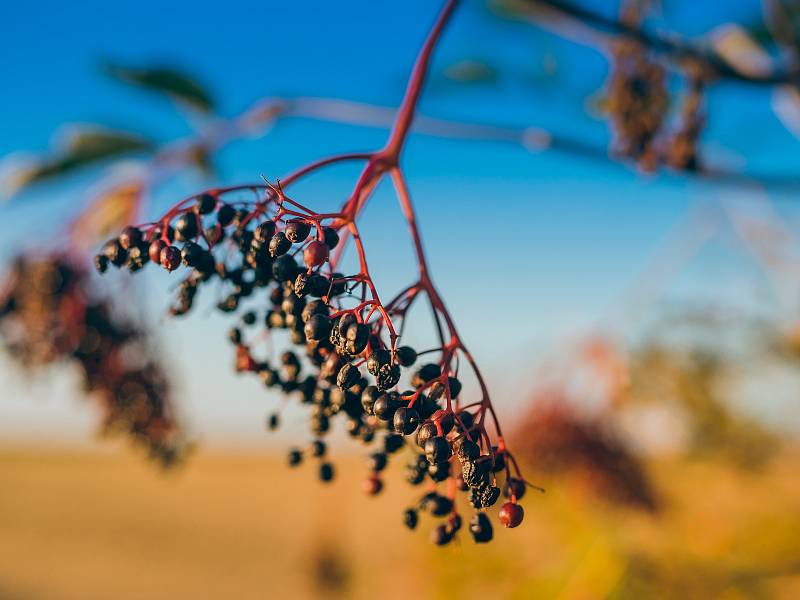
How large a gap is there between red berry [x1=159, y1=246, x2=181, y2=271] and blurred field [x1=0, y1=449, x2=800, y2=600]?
4.24ft

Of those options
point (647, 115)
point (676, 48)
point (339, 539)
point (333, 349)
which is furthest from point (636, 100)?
point (339, 539)

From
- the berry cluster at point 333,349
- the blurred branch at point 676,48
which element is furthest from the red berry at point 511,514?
the blurred branch at point 676,48

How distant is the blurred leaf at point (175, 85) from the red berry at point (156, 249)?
1350 mm

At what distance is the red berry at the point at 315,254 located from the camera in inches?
31.4

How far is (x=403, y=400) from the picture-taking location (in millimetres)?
764

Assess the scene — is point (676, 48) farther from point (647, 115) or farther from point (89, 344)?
point (89, 344)

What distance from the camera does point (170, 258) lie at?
2.93 feet

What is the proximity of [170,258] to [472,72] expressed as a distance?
1710mm

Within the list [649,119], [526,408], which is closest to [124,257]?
Answer: [649,119]

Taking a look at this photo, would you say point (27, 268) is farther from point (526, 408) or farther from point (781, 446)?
point (781, 446)

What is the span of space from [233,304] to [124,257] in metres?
0.18

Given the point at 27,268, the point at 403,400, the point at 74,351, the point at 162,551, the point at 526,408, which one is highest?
the point at 162,551

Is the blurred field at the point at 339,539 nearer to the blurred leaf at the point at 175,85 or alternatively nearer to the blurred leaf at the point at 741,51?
the blurred leaf at the point at 175,85

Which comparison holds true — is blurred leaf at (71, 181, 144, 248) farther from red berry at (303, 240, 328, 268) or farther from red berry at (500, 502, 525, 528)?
red berry at (500, 502, 525, 528)
